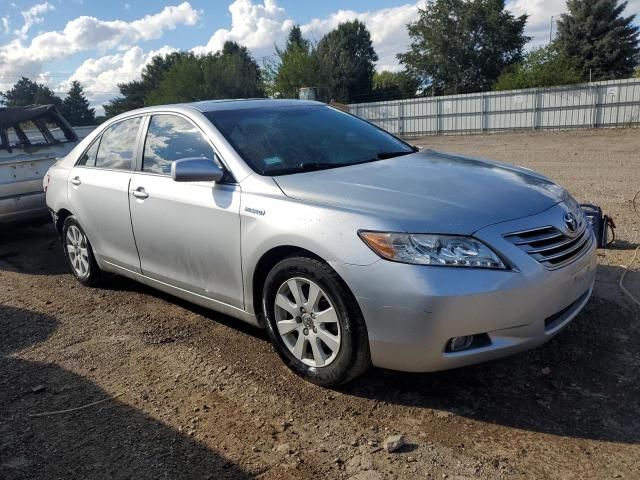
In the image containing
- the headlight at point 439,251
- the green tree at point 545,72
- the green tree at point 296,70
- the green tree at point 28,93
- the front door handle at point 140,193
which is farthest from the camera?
the green tree at point 28,93

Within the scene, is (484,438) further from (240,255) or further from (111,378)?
(111,378)

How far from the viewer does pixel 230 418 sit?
3.07 meters

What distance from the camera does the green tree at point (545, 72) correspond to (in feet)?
132

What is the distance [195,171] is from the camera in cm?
355

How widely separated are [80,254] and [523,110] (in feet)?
87.0

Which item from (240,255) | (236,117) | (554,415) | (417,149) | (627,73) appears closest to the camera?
(554,415)

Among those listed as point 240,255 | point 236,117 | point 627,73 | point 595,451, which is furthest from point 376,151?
point 627,73

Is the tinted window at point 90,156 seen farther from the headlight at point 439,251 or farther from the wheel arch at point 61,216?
the headlight at point 439,251

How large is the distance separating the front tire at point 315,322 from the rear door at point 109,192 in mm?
1655

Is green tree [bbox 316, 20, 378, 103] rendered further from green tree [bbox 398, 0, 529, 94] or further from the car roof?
the car roof

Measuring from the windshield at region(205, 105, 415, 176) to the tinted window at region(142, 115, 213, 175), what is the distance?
18cm

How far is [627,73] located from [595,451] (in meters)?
48.9

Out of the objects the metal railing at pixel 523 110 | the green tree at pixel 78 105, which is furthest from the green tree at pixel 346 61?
the green tree at pixel 78 105

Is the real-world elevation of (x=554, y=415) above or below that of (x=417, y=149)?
below
